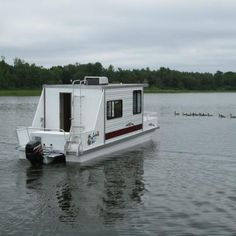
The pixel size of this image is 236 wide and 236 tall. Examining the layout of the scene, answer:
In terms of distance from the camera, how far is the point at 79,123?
21.2m

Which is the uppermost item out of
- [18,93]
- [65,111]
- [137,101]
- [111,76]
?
[111,76]

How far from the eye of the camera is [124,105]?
2366cm

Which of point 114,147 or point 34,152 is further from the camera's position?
point 114,147

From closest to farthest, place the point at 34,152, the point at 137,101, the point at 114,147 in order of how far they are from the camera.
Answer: the point at 34,152 → the point at 114,147 → the point at 137,101

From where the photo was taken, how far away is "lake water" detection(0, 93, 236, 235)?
12.1 meters

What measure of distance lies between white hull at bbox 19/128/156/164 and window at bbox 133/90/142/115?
4.31 feet

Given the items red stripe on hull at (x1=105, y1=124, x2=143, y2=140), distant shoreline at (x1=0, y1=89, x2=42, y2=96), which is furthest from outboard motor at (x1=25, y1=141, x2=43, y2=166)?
distant shoreline at (x1=0, y1=89, x2=42, y2=96)

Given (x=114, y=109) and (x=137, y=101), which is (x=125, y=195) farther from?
(x=137, y=101)

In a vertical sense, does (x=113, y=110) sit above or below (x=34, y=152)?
above

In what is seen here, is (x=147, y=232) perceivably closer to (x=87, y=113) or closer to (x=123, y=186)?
(x=123, y=186)

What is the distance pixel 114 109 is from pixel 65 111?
235 centimetres

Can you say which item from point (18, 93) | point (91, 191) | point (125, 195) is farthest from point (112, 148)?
point (18, 93)

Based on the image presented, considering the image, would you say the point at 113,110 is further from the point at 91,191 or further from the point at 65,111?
the point at 91,191

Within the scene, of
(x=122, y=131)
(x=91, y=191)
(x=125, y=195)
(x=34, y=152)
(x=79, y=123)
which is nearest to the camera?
(x=125, y=195)
